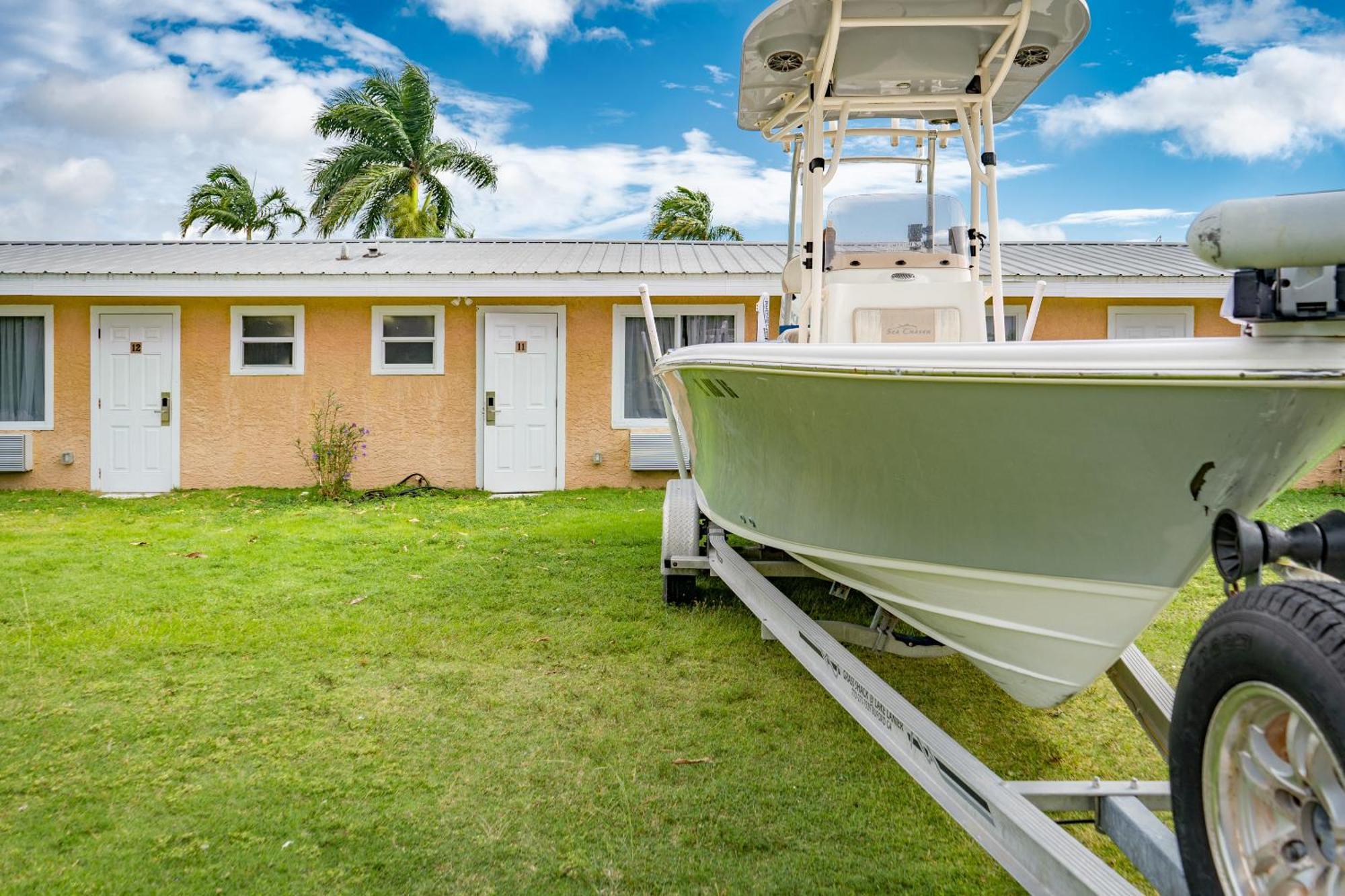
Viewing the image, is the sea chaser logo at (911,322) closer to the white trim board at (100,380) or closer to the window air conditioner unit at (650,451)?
the window air conditioner unit at (650,451)

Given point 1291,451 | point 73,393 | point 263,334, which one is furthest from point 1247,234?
point 73,393

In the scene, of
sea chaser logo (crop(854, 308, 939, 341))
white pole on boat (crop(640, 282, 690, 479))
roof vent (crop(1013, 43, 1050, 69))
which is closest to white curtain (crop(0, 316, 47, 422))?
white pole on boat (crop(640, 282, 690, 479))

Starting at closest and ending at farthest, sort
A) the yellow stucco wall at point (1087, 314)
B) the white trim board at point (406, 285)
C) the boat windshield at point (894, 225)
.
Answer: the boat windshield at point (894, 225) → the white trim board at point (406, 285) → the yellow stucco wall at point (1087, 314)

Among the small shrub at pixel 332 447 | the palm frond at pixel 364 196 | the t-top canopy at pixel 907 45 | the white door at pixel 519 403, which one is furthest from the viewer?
the palm frond at pixel 364 196

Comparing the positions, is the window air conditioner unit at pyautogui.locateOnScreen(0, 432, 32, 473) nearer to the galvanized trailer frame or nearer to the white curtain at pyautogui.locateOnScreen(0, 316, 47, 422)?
the white curtain at pyautogui.locateOnScreen(0, 316, 47, 422)

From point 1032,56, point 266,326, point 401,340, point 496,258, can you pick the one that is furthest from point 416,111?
point 1032,56

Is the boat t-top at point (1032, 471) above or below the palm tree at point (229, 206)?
below

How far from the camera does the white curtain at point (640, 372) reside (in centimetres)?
1018

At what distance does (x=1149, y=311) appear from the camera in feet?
33.9

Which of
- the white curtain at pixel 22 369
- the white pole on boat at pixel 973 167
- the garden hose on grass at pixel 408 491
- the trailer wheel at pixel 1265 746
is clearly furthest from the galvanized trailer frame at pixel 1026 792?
the white curtain at pixel 22 369

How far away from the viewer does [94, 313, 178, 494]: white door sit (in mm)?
10062

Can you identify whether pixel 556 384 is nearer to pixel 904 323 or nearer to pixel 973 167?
pixel 973 167

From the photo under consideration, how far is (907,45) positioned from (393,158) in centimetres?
2181

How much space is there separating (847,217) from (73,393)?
33.0 ft
